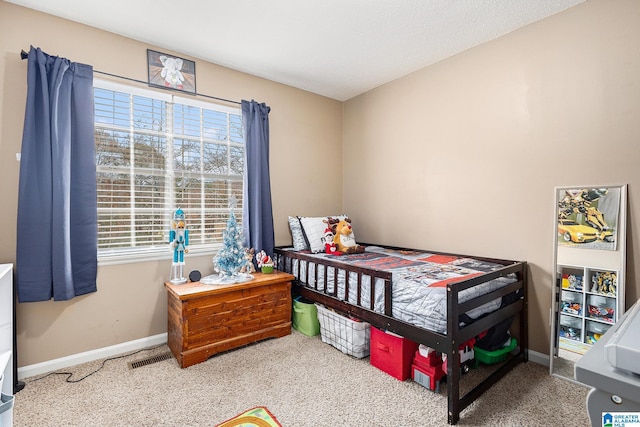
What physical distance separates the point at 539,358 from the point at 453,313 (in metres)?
1.21

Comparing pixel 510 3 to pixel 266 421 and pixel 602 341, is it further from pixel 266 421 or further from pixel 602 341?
pixel 266 421

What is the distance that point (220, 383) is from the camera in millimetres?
2061

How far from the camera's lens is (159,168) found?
2.67m

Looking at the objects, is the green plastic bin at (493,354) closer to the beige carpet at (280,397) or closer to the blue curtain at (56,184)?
the beige carpet at (280,397)

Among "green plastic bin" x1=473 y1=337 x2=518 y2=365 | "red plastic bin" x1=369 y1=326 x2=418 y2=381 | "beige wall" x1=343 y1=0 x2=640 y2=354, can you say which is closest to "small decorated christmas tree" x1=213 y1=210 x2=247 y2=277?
"red plastic bin" x1=369 y1=326 x2=418 y2=381

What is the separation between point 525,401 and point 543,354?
62cm

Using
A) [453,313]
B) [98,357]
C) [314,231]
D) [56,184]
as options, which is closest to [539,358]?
[453,313]

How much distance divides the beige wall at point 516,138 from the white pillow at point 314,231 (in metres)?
0.73

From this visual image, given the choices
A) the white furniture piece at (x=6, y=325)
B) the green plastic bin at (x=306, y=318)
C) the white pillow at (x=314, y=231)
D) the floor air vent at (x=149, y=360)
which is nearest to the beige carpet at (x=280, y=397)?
the floor air vent at (x=149, y=360)

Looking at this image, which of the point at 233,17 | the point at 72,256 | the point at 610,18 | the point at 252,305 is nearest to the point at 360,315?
the point at 252,305

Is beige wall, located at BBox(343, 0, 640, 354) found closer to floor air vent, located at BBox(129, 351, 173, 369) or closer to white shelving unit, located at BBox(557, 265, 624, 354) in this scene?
white shelving unit, located at BBox(557, 265, 624, 354)

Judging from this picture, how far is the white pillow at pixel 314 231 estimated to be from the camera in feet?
10.3

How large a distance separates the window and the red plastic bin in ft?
5.70

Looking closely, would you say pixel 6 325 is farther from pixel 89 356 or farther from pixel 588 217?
pixel 588 217
